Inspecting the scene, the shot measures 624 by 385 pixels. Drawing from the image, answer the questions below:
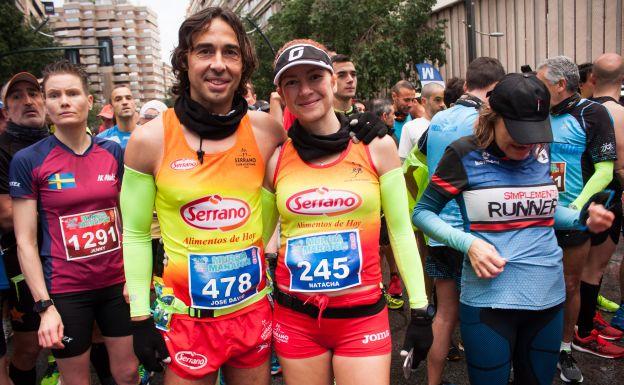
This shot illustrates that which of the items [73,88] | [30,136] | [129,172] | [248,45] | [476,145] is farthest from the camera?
[30,136]

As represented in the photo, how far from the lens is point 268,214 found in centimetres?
241

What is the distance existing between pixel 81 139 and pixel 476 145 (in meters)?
2.35

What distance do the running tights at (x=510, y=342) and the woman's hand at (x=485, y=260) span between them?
0.25 m

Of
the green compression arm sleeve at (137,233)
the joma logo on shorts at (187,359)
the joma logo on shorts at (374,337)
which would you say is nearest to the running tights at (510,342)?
the joma logo on shorts at (374,337)

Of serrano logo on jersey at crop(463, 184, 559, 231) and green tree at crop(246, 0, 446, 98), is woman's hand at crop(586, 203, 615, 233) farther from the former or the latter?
green tree at crop(246, 0, 446, 98)

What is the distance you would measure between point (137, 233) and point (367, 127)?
1.16m

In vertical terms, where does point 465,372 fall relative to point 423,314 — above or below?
below

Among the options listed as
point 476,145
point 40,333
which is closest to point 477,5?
point 476,145

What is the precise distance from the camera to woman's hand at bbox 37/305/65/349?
250cm

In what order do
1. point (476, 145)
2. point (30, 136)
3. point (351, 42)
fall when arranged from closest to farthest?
point (476, 145), point (30, 136), point (351, 42)

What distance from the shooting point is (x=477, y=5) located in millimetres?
18734

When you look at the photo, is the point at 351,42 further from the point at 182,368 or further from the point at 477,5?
the point at 182,368

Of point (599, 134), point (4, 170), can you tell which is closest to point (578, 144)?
point (599, 134)

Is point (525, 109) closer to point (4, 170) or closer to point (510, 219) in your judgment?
point (510, 219)
